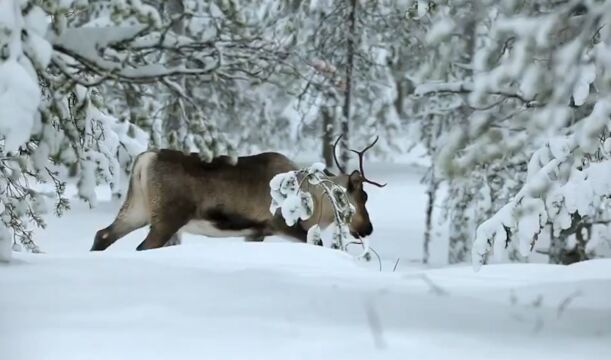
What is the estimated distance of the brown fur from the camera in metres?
9.34

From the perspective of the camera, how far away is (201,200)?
31.2ft

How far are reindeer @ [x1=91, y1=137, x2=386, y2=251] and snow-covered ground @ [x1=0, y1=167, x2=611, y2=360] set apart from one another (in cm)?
329

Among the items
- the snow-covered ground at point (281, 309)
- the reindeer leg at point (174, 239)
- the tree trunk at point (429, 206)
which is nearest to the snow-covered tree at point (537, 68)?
the snow-covered ground at point (281, 309)

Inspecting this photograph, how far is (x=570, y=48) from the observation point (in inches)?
145

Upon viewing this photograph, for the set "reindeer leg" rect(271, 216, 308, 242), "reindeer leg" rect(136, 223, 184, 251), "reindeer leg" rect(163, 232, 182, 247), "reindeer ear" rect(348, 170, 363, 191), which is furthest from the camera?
"reindeer ear" rect(348, 170, 363, 191)

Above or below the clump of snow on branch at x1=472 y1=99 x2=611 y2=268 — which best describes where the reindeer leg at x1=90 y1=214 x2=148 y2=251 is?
below

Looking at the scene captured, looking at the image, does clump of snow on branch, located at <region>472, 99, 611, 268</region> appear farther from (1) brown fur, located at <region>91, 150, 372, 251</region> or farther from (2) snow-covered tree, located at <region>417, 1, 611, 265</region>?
(1) brown fur, located at <region>91, 150, 372, 251</region>

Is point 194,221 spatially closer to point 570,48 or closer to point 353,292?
point 353,292

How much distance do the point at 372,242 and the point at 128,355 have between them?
578 inches

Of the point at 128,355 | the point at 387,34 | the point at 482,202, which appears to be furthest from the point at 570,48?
the point at 387,34

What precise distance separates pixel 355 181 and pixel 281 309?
19.2ft

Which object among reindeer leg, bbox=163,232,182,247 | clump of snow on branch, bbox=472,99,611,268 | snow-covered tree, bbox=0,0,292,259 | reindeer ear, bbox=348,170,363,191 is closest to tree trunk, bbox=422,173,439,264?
reindeer ear, bbox=348,170,363,191

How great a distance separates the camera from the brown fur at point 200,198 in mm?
9336

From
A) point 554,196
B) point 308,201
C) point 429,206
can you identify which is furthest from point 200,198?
point 429,206
